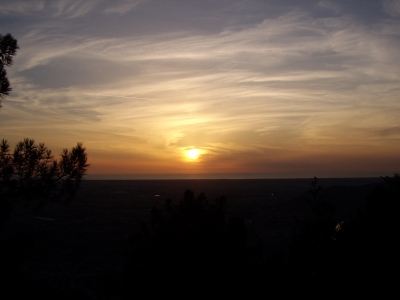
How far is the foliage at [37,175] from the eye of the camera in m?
10.5

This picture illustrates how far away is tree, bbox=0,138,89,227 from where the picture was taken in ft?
34.4

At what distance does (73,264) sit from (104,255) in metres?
4.15

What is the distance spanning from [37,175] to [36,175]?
0.09 feet

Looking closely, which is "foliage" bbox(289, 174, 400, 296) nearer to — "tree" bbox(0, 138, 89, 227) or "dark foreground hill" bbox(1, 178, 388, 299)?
"dark foreground hill" bbox(1, 178, 388, 299)

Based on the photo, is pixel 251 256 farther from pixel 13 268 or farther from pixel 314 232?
pixel 13 268

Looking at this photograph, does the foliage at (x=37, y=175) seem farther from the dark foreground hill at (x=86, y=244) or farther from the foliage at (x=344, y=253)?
the foliage at (x=344, y=253)

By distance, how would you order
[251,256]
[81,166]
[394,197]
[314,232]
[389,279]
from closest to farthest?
[389,279]
[314,232]
[394,197]
[251,256]
[81,166]

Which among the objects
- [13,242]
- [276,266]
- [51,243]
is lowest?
[51,243]

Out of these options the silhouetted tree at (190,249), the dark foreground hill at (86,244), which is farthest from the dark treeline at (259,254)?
the dark foreground hill at (86,244)

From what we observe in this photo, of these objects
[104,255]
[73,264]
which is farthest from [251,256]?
[104,255]

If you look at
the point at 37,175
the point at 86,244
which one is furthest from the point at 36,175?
the point at 86,244

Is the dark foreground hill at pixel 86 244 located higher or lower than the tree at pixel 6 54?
lower

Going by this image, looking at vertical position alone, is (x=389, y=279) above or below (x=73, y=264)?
above

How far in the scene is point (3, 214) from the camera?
9.42m
